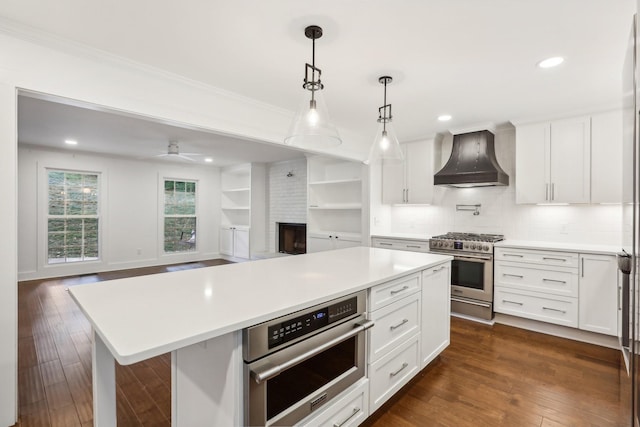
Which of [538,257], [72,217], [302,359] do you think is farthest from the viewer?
[72,217]

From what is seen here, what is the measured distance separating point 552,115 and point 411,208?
7.03 feet

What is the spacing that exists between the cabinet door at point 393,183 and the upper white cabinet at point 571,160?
150 cm

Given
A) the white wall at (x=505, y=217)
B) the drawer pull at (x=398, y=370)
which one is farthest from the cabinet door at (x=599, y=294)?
the drawer pull at (x=398, y=370)

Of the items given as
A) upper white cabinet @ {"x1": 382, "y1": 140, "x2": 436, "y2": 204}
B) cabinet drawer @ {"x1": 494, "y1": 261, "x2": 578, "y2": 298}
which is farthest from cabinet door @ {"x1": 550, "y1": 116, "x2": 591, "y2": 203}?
upper white cabinet @ {"x1": 382, "y1": 140, "x2": 436, "y2": 204}

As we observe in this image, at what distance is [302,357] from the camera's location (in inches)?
50.6

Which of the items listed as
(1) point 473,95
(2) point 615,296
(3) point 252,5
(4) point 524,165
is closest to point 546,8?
(1) point 473,95

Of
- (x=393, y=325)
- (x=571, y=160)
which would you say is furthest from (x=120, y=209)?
(x=571, y=160)

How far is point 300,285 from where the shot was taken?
163cm

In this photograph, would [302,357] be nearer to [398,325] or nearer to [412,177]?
[398,325]

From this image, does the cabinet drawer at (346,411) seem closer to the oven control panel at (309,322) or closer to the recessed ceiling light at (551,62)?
the oven control panel at (309,322)

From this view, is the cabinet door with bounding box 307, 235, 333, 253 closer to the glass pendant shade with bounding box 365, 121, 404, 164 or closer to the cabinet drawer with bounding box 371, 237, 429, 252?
the cabinet drawer with bounding box 371, 237, 429, 252

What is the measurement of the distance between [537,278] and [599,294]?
1.66 feet

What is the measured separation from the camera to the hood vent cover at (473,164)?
3695 mm

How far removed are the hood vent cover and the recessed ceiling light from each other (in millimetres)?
1500
